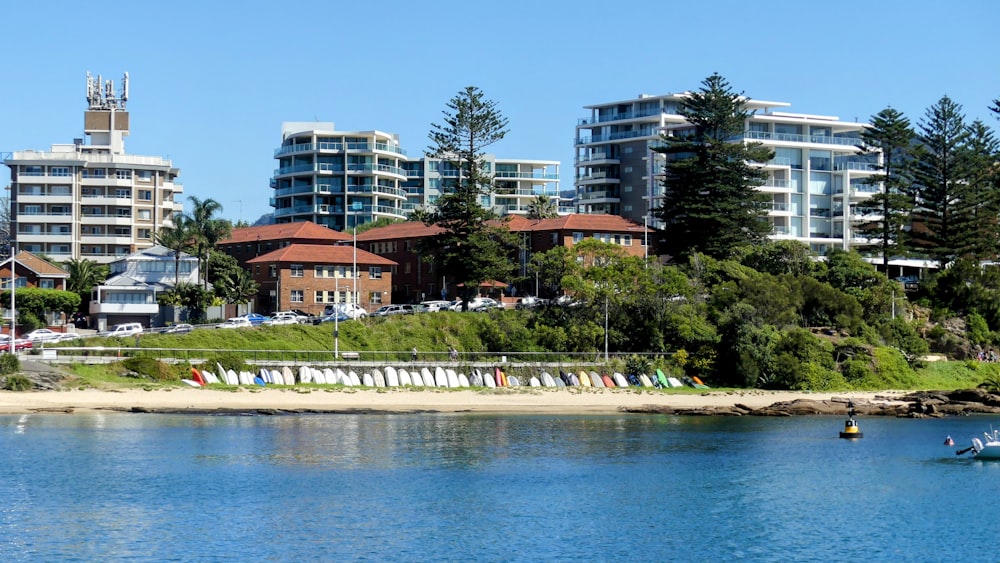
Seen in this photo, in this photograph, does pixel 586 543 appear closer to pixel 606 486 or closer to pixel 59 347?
pixel 606 486

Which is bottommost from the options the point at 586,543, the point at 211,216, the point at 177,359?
the point at 586,543

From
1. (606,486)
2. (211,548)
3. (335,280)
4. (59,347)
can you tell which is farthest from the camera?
(335,280)

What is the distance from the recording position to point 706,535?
39562 mm

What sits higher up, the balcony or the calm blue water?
the balcony

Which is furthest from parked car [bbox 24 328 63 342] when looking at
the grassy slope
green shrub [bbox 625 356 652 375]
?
green shrub [bbox 625 356 652 375]

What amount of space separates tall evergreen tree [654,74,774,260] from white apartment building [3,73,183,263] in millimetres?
57872

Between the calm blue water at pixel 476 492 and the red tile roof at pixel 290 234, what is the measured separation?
4713cm

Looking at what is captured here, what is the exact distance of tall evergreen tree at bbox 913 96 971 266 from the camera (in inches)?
4016

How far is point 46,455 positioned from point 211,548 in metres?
17.2

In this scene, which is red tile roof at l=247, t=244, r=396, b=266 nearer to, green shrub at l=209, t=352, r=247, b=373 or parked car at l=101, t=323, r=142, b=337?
parked car at l=101, t=323, r=142, b=337

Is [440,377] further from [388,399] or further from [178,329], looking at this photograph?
[178,329]

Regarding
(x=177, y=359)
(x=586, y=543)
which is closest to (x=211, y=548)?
(x=586, y=543)

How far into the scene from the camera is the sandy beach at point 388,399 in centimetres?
6366

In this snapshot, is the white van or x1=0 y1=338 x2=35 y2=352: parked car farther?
the white van
